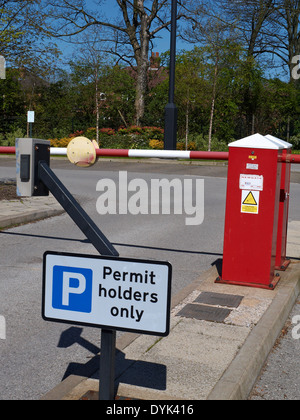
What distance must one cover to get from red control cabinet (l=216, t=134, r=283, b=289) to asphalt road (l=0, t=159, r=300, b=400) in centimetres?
90

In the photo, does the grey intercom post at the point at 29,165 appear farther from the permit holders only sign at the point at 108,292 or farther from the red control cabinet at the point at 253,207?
the red control cabinet at the point at 253,207

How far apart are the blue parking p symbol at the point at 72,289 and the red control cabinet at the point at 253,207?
2.93 m

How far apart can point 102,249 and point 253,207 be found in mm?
2799

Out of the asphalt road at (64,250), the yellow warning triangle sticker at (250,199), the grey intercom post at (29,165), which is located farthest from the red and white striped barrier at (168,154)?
the grey intercom post at (29,165)

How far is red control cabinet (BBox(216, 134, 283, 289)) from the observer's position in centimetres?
532

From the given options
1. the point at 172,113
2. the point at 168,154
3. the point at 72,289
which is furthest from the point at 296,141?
the point at 72,289

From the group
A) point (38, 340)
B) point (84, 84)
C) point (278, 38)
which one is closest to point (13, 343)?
point (38, 340)

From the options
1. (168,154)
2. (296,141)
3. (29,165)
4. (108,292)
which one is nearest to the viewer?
(108,292)

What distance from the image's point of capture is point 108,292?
273cm

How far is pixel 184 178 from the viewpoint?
1888cm

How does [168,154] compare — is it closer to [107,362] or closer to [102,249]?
[102,249]

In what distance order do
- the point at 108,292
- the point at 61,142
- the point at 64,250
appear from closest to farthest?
the point at 108,292 → the point at 64,250 → the point at 61,142
